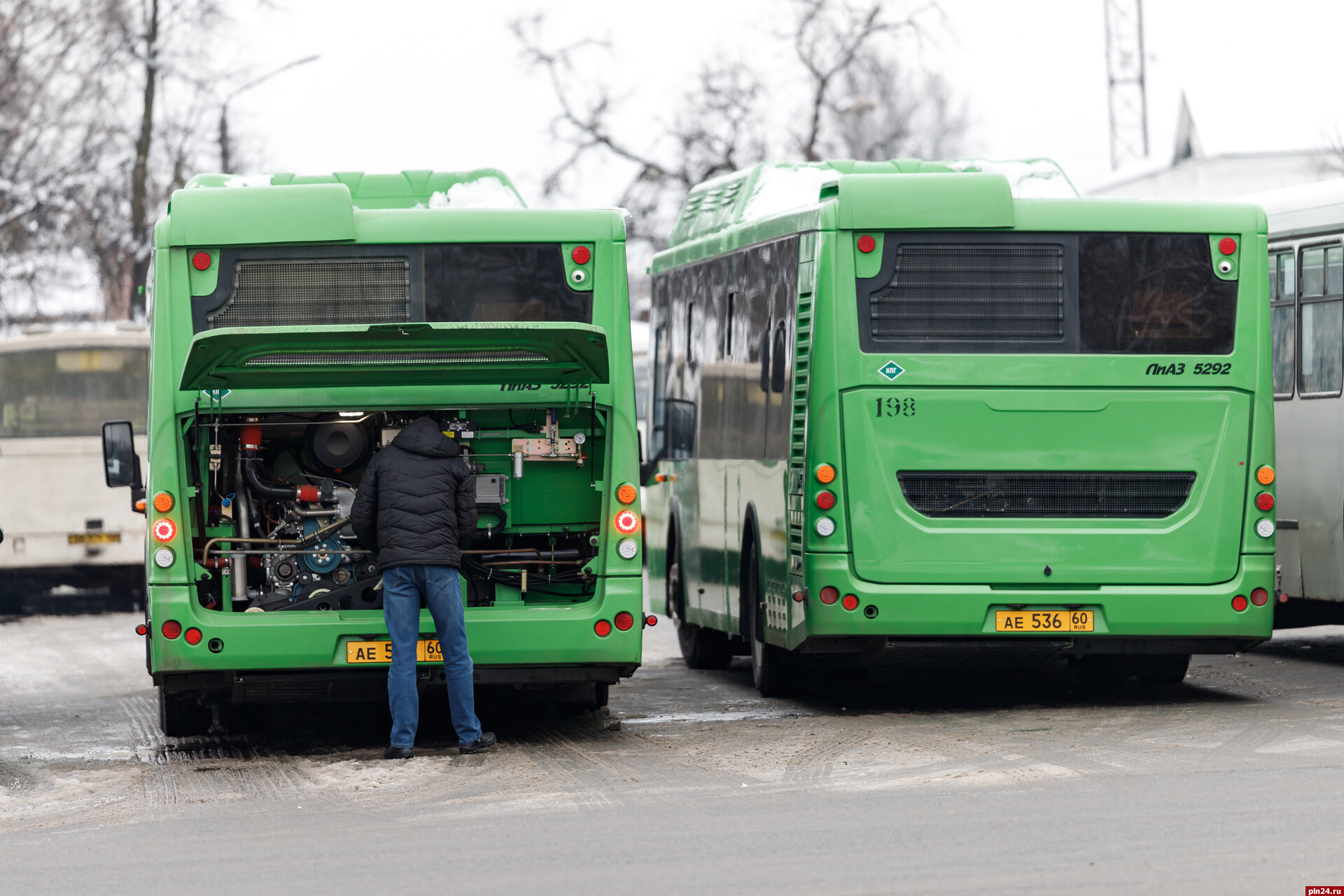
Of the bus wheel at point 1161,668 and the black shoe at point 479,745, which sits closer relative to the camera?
the black shoe at point 479,745

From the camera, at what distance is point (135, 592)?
25.8 m

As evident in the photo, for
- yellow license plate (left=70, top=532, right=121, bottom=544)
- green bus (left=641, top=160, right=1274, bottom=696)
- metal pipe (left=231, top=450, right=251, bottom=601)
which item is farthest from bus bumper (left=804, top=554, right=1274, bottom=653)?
yellow license plate (left=70, top=532, right=121, bottom=544)

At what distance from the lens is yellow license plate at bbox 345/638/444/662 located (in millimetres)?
11094

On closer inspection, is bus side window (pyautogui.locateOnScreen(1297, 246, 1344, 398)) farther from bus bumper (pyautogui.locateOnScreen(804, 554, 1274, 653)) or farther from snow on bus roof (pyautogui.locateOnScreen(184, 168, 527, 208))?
snow on bus roof (pyautogui.locateOnScreen(184, 168, 527, 208))

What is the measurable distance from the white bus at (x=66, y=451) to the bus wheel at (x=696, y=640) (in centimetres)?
901

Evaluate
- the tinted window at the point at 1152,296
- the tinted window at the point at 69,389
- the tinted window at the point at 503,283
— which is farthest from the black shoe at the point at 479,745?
the tinted window at the point at 69,389

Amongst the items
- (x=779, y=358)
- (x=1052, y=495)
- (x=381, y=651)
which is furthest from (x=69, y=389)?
(x=1052, y=495)

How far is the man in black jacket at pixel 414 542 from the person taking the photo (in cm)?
1078

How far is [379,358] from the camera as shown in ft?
35.5

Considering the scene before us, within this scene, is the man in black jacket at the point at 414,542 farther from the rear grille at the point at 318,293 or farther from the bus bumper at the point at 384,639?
the rear grille at the point at 318,293

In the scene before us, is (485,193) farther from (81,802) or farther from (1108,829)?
(1108,829)

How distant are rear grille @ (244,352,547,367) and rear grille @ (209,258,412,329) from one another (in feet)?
1.44

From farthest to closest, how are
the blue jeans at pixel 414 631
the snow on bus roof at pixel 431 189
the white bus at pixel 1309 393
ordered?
the white bus at pixel 1309 393 < the snow on bus roof at pixel 431 189 < the blue jeans at pixel 414 631

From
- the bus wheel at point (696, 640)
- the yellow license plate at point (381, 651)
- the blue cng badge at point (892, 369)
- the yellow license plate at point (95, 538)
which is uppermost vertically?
the blue cng badge at point (892, 369)
